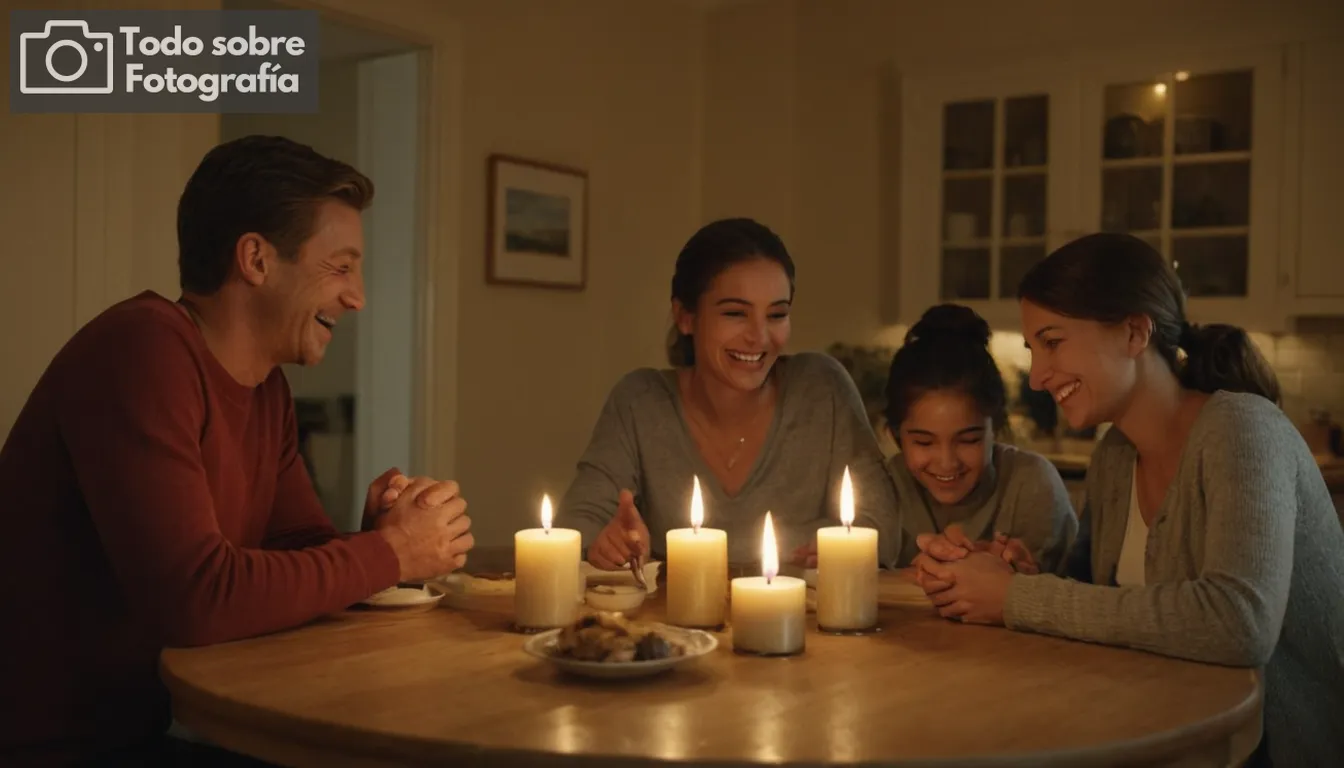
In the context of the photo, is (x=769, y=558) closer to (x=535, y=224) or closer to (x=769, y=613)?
(x=769, y=613)

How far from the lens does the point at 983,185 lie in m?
4.73

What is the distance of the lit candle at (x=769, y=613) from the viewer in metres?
1.35

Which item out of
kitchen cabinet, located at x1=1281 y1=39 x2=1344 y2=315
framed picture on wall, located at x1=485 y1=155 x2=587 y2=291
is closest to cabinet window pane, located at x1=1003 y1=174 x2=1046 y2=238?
kitchen cabinet, located at x1=1281 y1=39 x2=1344 y2=315

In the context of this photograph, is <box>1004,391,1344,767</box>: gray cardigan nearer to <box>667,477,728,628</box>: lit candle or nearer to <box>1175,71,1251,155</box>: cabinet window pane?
<box>667,477,728,628</box>: lit candle

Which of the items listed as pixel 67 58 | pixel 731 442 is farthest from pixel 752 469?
pixel 67 58

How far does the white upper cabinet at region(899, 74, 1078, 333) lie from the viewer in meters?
4.55

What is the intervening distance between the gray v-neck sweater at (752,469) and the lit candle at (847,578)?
2.34 ft

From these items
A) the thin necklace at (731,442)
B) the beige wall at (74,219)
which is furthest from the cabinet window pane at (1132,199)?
the beige wall at (74,219)

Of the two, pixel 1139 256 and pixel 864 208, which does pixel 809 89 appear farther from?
pixel 1139 256

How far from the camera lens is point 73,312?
3.00 m

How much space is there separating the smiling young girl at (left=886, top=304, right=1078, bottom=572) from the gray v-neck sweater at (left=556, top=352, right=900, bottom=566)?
12cm

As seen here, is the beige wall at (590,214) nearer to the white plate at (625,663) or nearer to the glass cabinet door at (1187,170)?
the glass cabinet door at (1187,170)

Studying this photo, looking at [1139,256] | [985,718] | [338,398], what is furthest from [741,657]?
[338,398]

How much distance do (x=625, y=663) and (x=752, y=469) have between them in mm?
1096
